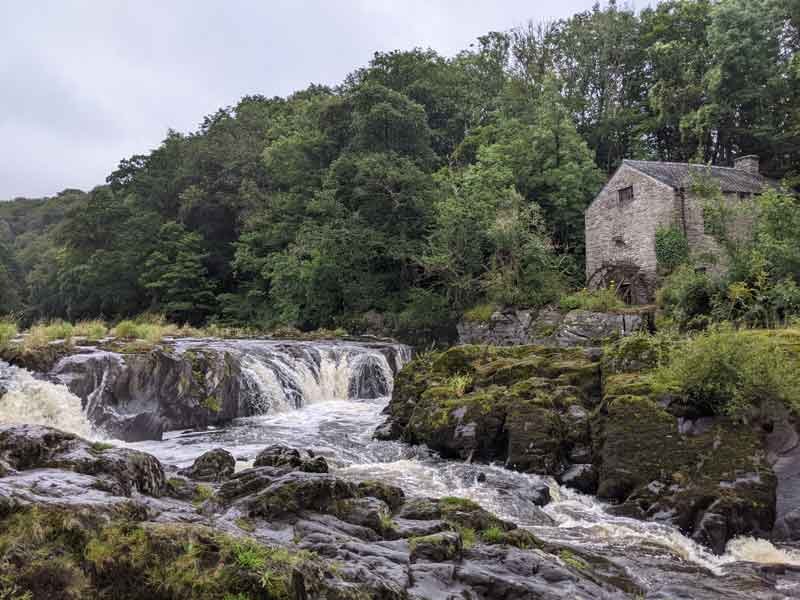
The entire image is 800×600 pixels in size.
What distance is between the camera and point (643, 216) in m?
28.3

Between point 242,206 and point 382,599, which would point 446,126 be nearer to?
point 242,206

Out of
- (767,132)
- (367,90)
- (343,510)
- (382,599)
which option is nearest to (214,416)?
(343,510)

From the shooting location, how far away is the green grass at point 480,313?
2795 centimetres

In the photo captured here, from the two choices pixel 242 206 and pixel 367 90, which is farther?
pixel 242 206

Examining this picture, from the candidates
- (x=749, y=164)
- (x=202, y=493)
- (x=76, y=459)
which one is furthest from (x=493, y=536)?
(x=749, y=164)

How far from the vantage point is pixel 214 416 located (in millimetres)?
15805

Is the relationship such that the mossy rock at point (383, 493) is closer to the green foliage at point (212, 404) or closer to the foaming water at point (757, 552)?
the foaming water at point (757, 552)

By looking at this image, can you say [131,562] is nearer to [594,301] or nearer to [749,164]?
[594,301]

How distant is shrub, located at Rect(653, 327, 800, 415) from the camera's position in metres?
9.27

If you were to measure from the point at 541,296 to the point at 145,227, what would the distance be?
28.6 metres

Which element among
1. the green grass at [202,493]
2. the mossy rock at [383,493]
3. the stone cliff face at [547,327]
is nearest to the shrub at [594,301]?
the stone cliff face at [547,327]

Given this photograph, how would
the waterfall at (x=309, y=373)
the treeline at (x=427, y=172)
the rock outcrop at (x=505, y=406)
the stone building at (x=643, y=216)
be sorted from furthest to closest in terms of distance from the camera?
the treeline at (x=427, y=172) → the stone building at (x=643, y=216) → the waterfall at (x=309, y=373) → the rock outcrop at (x=505, y=406)

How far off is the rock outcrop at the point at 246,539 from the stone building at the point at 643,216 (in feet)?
74.5

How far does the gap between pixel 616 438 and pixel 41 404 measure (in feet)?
35.9
